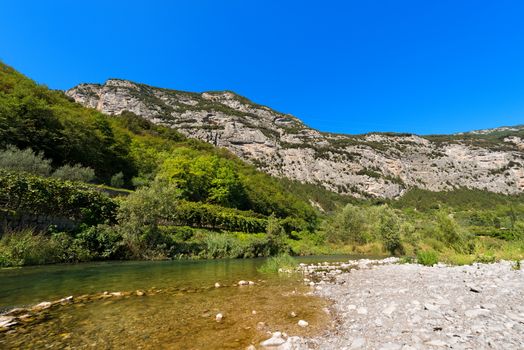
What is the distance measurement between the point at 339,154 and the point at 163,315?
177m

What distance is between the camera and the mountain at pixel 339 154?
535ft

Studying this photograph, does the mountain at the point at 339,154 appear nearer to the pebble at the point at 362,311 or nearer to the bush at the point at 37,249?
the bush at the point at 37,249

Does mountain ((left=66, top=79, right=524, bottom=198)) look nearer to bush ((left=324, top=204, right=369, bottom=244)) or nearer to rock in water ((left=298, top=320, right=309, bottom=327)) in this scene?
bush ((left=324, top=204, right=369, bottom=244))

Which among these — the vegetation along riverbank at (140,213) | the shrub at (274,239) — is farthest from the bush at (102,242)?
the shrub at (274,239)

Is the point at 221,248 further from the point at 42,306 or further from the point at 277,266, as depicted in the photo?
the point at 42,306

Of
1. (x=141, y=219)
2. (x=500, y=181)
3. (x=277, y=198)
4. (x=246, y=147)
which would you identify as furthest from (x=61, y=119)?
(x=500, y=181)

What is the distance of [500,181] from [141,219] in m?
200

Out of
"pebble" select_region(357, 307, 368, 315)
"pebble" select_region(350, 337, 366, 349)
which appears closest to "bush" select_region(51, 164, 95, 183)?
"pebble" select_region(357, 307, 368, 315)

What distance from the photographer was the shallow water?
18.1 feet

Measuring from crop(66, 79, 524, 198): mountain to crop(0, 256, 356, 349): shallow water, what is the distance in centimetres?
15308

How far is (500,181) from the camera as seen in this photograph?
159500 mm

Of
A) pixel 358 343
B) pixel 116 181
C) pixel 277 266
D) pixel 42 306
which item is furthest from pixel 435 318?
pixel 116 181

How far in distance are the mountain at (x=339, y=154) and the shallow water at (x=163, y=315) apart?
153 meters

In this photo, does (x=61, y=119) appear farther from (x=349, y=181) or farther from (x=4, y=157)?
(x=349, y=181)
